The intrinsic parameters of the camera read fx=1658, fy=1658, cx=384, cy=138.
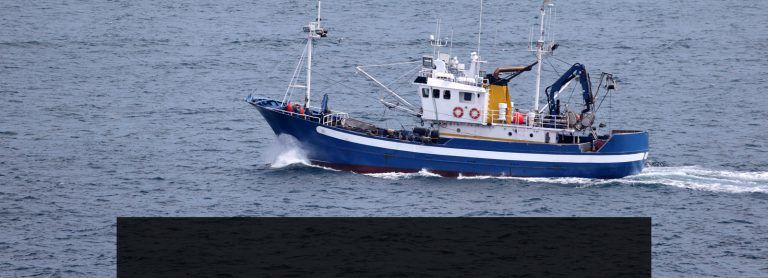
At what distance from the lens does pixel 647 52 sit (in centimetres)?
15288

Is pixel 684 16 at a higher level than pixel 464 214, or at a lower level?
higher

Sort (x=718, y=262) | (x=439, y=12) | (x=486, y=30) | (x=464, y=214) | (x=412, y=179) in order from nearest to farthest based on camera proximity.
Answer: (x=718, y=262) → (x=464, y=214) → (x=412, y=179) → (x=486, y=30) → (x=439, y=12)

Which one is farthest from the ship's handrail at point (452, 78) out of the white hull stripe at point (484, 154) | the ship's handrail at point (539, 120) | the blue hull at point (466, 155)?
the white hull stripe at point (484, 154)

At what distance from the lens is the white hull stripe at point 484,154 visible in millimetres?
Answer: 101500

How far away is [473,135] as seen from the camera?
4090 inches

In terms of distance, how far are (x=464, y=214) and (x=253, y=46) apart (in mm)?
64066

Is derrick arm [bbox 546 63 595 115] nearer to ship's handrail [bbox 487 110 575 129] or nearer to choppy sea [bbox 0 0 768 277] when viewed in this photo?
ship's handrail [bbox 487 110 575 129]

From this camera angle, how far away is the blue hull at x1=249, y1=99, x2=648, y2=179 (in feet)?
333

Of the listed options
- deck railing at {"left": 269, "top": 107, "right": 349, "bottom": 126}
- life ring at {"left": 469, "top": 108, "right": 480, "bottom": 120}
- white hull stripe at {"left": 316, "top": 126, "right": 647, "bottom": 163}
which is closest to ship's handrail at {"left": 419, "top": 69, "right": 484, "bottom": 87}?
life ring at {"left": 469, "top": 108, "right": 480, "bottom": 120}

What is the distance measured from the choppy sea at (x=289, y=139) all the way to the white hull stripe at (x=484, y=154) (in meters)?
1.46

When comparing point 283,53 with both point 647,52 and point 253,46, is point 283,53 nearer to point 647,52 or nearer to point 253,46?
point 253,46

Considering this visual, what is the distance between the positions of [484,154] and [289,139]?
41.0 feet

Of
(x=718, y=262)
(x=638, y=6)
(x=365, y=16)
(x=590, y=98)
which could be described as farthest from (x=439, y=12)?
(x=718, y=262)

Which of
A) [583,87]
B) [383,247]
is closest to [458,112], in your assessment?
[583,87]
